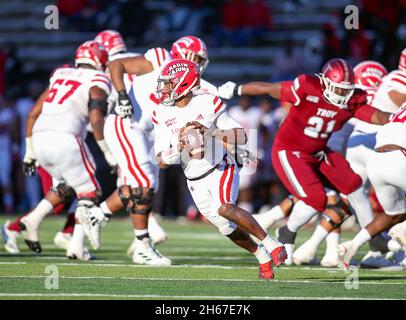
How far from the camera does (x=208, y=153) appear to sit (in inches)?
301

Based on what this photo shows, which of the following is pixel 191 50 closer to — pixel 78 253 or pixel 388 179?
pixel 78 253

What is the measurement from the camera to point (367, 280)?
7.84 metres

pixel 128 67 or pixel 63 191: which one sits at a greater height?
pixel 128 67

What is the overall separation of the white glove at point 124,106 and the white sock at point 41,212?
1252 mm

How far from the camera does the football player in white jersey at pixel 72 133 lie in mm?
9406

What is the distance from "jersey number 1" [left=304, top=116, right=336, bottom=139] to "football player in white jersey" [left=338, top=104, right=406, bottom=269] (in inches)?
27.3

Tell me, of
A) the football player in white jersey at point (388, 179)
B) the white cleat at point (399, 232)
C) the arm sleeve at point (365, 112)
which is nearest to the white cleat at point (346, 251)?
the football player in white jersey at point (388, 179)

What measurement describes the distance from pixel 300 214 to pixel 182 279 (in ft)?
5.32

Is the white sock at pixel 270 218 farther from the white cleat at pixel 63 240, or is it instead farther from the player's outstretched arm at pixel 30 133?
the player's outstretched arm at pixel 30 133

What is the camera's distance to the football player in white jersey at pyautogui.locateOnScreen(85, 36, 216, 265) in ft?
29.7

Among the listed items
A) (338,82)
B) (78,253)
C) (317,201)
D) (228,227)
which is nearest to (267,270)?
(228,227)

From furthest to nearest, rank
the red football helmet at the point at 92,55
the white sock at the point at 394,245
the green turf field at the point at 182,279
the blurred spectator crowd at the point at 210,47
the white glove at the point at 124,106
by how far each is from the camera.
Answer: the blurred spectator crowd at the point at 210,47, the red football helmet at the point at 92,55, the white sock at the point at 394,245, the white glove at the point at 124,106, the green turf field at the point at 182,279
